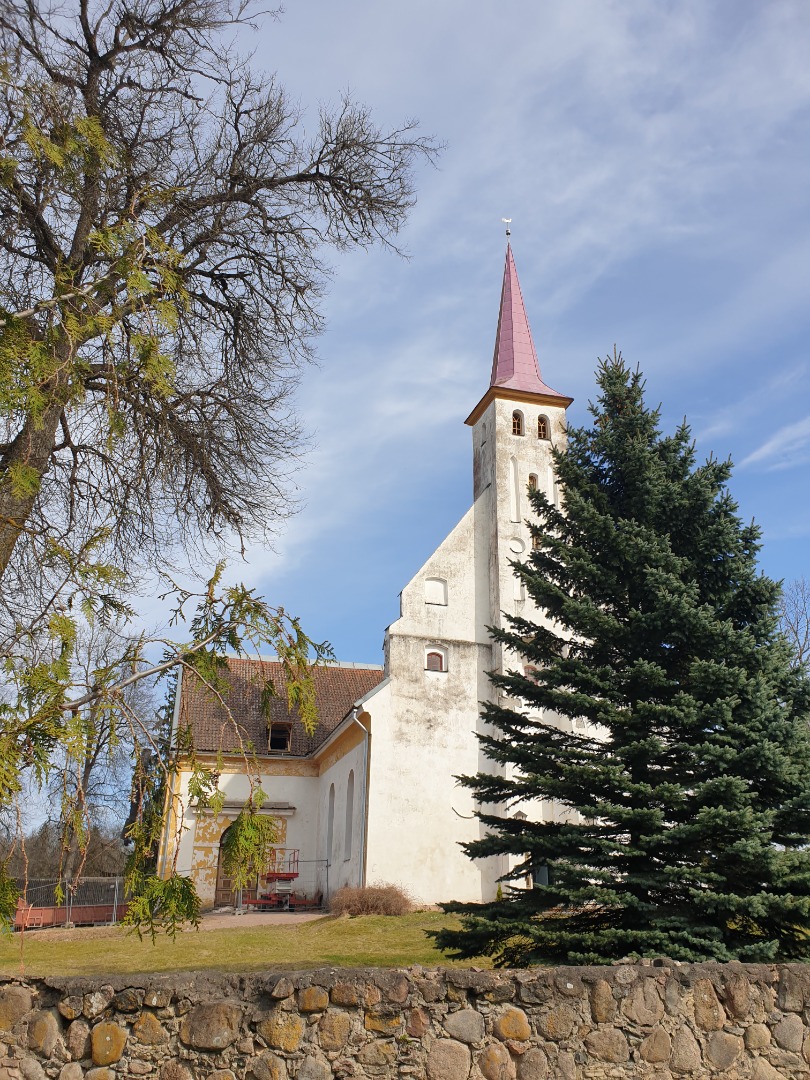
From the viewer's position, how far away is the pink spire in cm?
2720

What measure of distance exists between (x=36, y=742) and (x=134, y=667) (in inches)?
42.2

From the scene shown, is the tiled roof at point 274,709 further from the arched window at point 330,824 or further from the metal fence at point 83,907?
the metal fence at point 83,907

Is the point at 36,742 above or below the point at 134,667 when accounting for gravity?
below

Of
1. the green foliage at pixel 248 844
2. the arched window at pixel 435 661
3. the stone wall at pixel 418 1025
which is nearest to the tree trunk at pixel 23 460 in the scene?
the green foliage at pixel 248 844

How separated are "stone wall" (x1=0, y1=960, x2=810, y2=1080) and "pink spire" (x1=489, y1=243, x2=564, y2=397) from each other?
71.5 ft

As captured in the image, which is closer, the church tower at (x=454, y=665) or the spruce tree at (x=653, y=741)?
the spruce tree at (x=653, y=741)

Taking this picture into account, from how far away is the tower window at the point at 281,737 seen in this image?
95.2ft

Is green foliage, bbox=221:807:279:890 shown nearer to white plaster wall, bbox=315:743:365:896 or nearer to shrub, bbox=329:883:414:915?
shrub, bbox=329:883:414:915

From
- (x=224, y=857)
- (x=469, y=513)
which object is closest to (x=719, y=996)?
(x=224, y=857)

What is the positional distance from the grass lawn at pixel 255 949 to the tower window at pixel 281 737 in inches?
358

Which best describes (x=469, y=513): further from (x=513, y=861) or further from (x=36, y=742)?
(x=36, y=742)

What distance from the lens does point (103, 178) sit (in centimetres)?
771

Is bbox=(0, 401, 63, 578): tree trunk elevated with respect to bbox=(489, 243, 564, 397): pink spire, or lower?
lower

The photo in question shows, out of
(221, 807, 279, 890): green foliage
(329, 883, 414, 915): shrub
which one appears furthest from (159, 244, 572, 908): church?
(221, 807, 279, 890): green foliage
